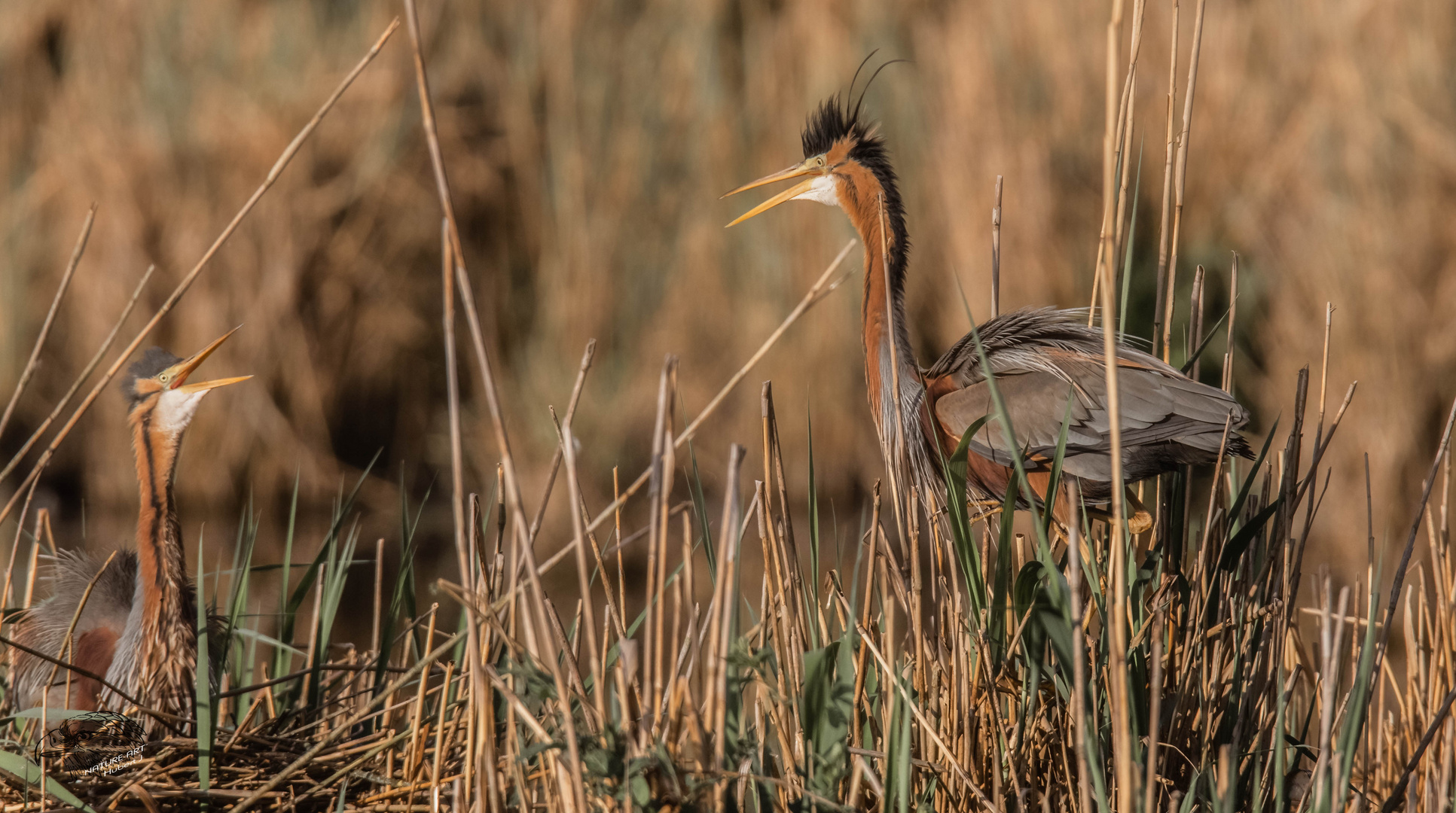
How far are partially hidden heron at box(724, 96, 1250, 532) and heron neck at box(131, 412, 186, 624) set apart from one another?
122 centimetres

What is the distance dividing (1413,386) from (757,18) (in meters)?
3.91

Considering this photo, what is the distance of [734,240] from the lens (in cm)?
698

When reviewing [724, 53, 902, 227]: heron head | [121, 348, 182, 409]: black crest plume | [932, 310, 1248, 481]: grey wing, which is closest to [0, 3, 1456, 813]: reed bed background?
[932, 310, 1248, 481]: grey wing

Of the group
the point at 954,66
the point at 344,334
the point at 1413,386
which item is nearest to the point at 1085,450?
the point at 1413,386

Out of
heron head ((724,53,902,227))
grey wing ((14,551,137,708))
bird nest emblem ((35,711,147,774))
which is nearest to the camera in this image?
bird nest emblem ((35,711,147,774))

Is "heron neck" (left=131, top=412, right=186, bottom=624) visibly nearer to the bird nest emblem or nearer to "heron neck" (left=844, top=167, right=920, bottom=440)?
the bird nest emblem

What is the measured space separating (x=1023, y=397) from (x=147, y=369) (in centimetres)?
181

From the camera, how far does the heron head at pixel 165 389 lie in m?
2.62

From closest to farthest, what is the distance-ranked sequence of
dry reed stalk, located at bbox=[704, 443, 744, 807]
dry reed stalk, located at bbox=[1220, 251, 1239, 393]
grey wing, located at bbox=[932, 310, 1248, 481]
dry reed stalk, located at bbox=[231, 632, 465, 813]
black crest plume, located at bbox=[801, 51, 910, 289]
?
dry reed stalk, located at bbox=[704, 443, 744, 807] → dry reed stalk, located at bbox=[231, 632, 465, 813] → dry reed stalk, located at bbox=[1220, 251, 1239, 393] → grey wing, located at bbox=[932, 310, 1248, 481] → black crest plume, located at bbox=[801, 51, 910, 289]

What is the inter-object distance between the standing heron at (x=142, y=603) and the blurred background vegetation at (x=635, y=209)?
3.50 m

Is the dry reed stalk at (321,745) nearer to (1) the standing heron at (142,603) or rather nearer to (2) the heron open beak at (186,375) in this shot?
(1) the standing heron at (142,603)

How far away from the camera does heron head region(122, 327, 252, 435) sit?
8.59ft

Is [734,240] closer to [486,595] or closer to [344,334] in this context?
[344,334]

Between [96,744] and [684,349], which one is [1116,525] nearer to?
[96,744]
